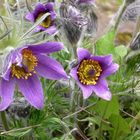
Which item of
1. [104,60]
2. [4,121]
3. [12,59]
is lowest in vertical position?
[4,121]

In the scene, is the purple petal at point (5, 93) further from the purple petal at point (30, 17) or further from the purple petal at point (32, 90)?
the purple petal at point (30, 17)

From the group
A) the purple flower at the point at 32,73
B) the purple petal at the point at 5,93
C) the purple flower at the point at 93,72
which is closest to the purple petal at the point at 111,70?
the purple flower at the point at 93,72

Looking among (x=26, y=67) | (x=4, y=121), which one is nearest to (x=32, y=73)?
(x=26, y=67)

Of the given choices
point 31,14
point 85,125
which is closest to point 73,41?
point 31,14

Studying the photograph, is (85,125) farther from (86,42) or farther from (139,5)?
(139,5)

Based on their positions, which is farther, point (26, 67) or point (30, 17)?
point (30, 17)

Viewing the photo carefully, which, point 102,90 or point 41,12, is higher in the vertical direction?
point 41,12

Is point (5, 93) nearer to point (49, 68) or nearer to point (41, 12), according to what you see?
point (49, 68)

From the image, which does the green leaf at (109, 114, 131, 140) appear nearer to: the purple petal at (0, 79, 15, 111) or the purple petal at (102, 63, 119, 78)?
the purple petal at (102, 63, 119, 78)
